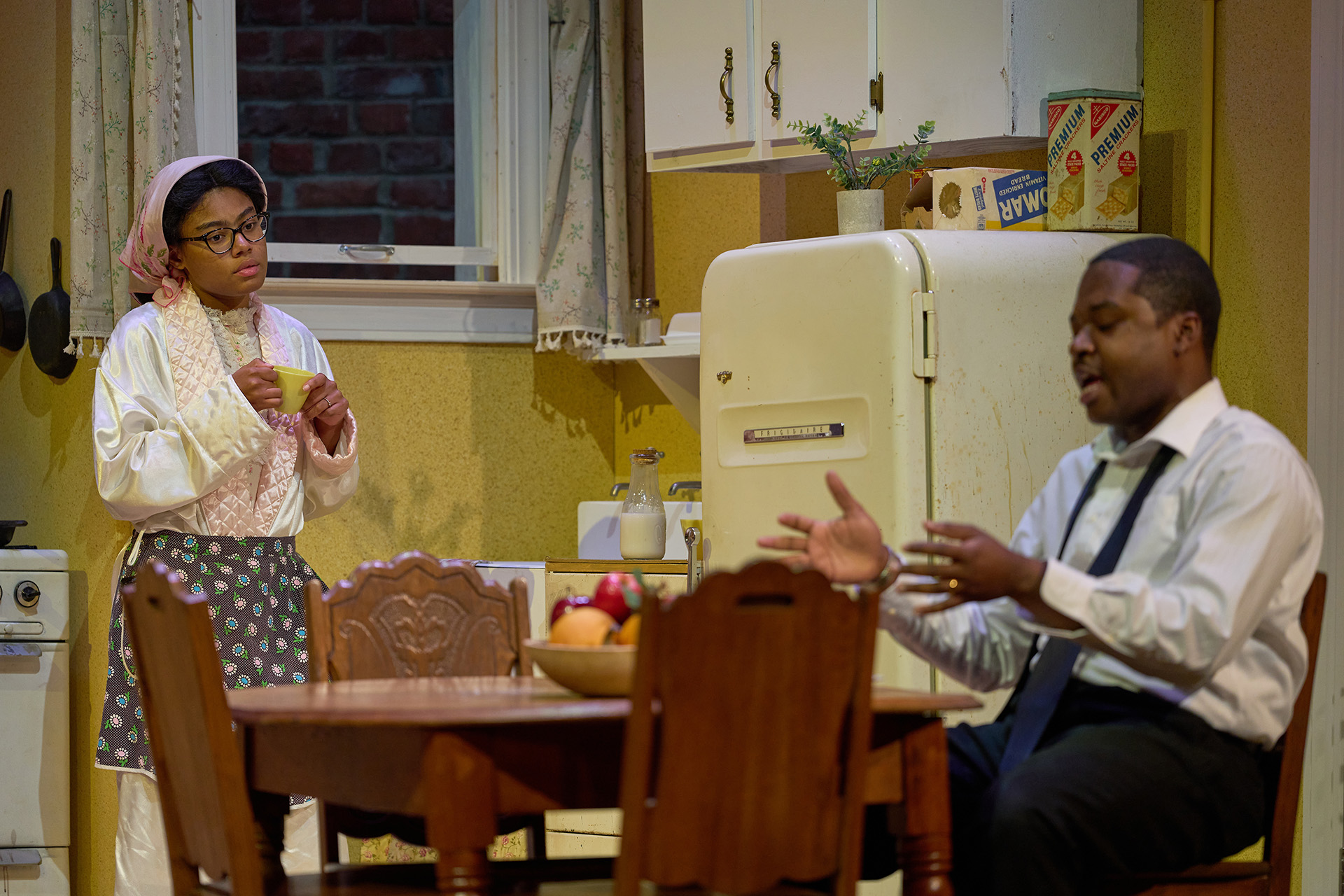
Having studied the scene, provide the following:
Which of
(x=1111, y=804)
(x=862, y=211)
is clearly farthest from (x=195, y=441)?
(x=1111, y=804)

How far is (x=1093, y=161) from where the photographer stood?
3.43 metres

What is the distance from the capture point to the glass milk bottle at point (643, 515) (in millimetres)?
3918

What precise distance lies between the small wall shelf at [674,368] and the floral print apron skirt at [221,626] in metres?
1.29

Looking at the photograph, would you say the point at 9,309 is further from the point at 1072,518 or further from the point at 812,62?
the point at 1072,518

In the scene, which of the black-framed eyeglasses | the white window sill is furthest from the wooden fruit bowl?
the white window sill

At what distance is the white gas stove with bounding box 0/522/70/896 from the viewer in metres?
3.96

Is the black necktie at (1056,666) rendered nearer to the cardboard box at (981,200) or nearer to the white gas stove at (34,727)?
the cardboard box at (981,200)

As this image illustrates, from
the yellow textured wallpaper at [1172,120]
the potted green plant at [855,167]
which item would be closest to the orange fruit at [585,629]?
the potted green plant at [855,167]

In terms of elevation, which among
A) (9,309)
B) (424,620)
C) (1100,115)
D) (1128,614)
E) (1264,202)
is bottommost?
(424,620)

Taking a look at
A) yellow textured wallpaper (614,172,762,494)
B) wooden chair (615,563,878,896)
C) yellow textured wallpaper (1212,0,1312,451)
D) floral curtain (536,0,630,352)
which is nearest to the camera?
wooden chair (615,563,878,896)

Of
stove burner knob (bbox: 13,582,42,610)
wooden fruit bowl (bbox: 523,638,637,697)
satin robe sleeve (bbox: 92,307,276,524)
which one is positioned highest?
satin robe sleeve (bbox: 92,307,276,524)

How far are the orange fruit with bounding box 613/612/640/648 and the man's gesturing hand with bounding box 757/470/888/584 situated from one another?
24 centimetres

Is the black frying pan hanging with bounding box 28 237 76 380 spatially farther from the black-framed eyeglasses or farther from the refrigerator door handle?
the refrigerator door handle

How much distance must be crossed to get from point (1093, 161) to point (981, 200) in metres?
0.27
